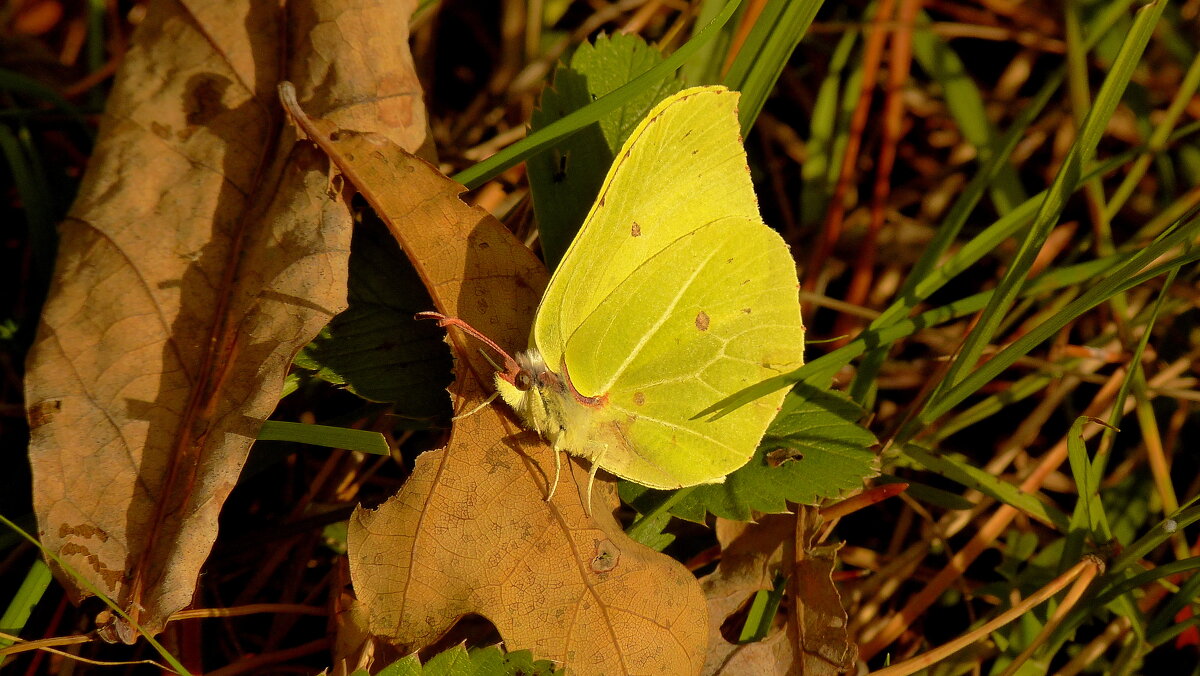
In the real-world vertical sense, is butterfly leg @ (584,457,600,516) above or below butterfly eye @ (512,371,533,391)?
below

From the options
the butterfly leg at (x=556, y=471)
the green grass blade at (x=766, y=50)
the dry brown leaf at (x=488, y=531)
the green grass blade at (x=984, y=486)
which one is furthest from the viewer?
the green grass blade at (x=984, y=486)

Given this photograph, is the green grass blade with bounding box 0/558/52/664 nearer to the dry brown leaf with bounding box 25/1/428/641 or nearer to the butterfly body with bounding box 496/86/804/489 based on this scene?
the dry brown leaf with bounding box 25/1/428/641

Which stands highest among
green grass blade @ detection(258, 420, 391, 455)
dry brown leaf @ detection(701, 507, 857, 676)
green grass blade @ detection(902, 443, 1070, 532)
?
green grass blade @ detection(258, 420, 391, 455)

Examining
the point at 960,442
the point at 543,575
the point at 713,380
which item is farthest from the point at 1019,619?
the point at 543,575

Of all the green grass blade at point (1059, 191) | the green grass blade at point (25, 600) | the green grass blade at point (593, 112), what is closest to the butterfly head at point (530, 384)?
the green grass blade at point (593, 112)

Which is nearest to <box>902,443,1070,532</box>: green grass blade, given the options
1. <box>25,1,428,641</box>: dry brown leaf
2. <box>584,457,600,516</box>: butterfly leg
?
<box>584,457,600,516</box>: butterfly leg

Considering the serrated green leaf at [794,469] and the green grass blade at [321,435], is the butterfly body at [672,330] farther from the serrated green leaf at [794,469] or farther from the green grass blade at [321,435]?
the green grass blade at [321,435]

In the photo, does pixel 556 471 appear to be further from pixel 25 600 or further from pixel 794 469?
pixel 25 600
